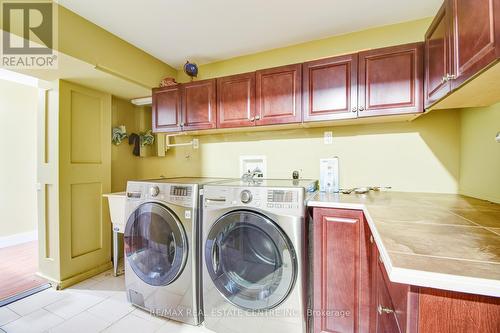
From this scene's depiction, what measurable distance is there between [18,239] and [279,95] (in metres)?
4.22

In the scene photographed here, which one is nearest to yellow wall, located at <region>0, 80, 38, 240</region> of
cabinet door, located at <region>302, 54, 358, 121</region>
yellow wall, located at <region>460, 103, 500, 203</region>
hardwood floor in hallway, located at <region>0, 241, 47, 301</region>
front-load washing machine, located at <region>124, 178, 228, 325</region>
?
hardwood floor in hallway, located at <region>0, 241, 47, 301</region>

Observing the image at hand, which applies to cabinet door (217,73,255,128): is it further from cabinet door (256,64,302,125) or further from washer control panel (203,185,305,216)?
washer control panel (203,185,305,216)

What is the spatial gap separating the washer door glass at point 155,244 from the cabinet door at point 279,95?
113 cm

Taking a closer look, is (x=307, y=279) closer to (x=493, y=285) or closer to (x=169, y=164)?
(x=493, y=285)

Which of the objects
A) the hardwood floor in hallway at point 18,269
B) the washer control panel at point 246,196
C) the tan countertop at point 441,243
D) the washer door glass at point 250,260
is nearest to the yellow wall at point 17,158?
the hardwood floor in hallway at point 18,269

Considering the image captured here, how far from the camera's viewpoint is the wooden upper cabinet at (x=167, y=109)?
7.72 feet

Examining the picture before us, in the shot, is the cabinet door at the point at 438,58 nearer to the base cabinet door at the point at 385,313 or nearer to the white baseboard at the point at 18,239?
the base cabinet door at the point at 385,313

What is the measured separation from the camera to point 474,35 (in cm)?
93

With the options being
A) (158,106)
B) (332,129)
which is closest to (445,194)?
(332,129)

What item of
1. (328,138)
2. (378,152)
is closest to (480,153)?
(378,152)

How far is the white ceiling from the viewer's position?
1.66 metres

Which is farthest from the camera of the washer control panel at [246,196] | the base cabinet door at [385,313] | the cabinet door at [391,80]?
the cabinet door at [391,80]

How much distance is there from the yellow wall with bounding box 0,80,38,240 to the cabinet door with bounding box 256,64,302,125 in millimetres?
3694

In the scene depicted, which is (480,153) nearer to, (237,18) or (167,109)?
(237,18)
